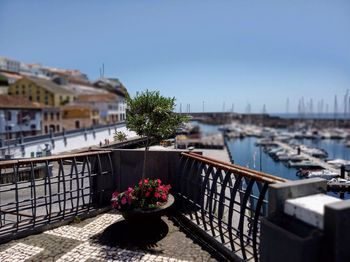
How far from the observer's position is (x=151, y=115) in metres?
5.79

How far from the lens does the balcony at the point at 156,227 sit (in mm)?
4098

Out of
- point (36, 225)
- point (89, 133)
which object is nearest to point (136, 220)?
point (36, 225)

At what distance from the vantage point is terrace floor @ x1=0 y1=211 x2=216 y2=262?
450 cm

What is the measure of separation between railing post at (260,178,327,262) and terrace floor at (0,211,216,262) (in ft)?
5.33

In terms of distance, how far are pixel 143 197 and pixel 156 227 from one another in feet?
2.50

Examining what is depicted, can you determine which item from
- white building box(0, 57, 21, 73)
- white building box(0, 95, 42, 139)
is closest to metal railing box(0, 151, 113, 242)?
white building box(0, 95, 42, 139)

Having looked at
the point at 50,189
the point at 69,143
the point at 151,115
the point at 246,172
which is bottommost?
the point at 69,143

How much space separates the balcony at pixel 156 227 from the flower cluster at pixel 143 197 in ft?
1.90

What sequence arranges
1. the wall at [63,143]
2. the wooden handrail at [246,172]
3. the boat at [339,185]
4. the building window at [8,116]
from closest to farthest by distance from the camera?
the wooden handrail at [246,172], the boat at [339,185], the wall at [63,143], the building window at [8,116]

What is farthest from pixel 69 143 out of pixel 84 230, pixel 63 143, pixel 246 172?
pixel 246 172

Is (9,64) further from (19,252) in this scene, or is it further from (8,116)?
(19,252)

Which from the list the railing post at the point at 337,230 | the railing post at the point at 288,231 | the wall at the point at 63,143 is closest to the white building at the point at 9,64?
the wall at the point at 63,143

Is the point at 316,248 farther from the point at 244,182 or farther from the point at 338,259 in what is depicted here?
the point at 244,182

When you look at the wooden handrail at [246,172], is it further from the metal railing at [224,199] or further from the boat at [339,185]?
the boat at [339,185]
